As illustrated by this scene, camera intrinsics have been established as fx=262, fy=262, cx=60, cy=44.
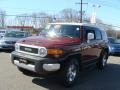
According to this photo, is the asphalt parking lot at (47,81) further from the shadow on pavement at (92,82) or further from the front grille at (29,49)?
the front grille at (29,49)

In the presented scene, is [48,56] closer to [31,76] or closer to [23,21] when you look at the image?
[31,76]

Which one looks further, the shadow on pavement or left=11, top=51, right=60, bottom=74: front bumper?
the shadow on pavement

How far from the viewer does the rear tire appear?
25.3ft

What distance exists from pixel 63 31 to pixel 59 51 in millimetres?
1694

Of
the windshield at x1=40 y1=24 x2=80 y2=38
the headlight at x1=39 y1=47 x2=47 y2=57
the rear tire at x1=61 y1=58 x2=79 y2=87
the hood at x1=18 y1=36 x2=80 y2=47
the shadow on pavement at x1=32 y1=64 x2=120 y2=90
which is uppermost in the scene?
the windshield at x1=40 y1=24 x2=80 y2=38

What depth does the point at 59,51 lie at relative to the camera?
7.57m

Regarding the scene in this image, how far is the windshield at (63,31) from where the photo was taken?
8.93 m

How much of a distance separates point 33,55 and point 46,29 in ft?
6.93

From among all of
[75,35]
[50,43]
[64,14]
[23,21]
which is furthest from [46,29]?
[23,21]

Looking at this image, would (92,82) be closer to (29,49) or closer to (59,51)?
(59,51)

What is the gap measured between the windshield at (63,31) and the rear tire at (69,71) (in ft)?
3.44

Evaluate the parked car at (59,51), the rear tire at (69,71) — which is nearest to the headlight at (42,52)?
the parked car at (59,51)

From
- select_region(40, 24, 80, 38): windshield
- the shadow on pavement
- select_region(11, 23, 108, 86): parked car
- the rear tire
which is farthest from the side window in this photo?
the rear tire

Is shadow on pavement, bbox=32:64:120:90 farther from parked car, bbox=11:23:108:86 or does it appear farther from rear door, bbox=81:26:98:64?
rear door, bbox=81:26:98:64
